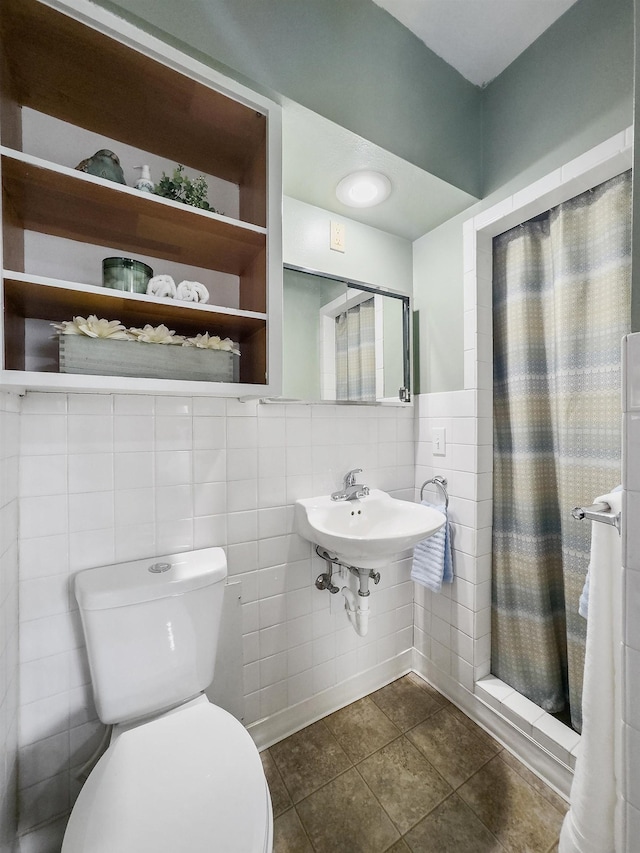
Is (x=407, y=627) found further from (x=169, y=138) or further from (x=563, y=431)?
(x=169, y=138)

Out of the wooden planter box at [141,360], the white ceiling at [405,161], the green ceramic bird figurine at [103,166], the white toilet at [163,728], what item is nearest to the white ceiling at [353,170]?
the white ceiling at [405,161]

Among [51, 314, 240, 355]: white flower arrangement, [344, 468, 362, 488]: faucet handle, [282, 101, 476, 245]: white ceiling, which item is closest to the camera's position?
[51, 314, 240, 355]: white flower arrangement

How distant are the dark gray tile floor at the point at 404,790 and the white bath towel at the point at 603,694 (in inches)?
12.2

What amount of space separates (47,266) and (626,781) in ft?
5.46

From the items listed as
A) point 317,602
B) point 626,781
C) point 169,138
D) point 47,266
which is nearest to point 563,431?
point 626,781

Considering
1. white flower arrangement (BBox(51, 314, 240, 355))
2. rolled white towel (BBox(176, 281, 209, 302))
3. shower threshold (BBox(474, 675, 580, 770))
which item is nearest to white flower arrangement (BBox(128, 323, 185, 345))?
white flower arrangement (BBox(51, 314, 240, 355))

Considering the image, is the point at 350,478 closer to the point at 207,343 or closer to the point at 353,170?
the point at 207,343

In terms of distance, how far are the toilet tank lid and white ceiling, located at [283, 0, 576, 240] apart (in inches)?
54.3

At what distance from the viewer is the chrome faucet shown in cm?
148

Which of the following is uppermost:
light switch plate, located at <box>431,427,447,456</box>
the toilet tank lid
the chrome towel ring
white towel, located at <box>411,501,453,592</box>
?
light switch plate, located at <box>431,427,447,456</box>

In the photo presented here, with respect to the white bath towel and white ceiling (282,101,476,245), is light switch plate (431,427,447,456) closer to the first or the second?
the white bath towel

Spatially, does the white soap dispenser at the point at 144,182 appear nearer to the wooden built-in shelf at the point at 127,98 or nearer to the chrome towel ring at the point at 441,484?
the wooden built-in shelf at the point at 127,98

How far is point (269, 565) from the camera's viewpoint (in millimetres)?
1374

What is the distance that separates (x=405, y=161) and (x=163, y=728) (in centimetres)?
187
